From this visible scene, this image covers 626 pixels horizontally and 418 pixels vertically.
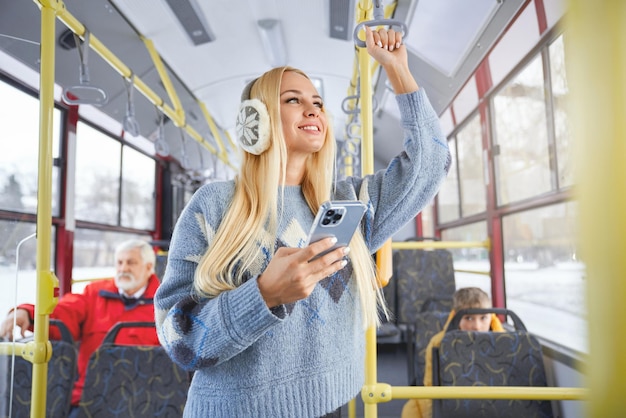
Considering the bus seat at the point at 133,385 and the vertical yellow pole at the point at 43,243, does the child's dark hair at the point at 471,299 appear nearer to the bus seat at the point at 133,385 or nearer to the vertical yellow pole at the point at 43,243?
the bus seat at the point at 133,385

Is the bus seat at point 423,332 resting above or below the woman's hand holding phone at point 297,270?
below

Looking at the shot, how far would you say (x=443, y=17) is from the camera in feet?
9.09

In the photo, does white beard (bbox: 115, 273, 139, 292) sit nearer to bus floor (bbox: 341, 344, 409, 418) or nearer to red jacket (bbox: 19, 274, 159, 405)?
red jacket (bbox: 19, 274, 159, 405)

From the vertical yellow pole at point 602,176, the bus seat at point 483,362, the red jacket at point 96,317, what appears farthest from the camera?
the red jacket at point 96,317

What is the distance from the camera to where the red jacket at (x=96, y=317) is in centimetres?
285

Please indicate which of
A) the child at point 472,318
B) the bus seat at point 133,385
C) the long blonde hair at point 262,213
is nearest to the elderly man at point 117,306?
the bus seat at point 133,385

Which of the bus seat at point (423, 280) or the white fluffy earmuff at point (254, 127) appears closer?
the white fluffy earmuff at point (254, 127)

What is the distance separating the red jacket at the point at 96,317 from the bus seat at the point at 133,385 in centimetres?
73

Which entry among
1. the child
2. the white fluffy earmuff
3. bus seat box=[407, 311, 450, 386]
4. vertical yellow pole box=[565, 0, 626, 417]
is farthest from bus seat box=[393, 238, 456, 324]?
vertical yellow pole box=[565, 0, 626, 417]

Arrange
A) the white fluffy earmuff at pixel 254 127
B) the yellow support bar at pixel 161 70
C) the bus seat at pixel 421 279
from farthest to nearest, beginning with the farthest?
the bus seat at pixel 421 279 → the yellow support bar at pixel 161 70 → the white fluffy earmuff at pixel 254 127


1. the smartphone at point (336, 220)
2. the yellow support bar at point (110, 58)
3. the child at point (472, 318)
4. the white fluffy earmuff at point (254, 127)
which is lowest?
the child at point (472, 318)

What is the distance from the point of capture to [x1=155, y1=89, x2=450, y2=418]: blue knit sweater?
35.1 inches

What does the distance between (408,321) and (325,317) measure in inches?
130

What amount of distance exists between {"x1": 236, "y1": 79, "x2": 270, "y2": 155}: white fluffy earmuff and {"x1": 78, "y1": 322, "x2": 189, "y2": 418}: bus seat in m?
1.36
